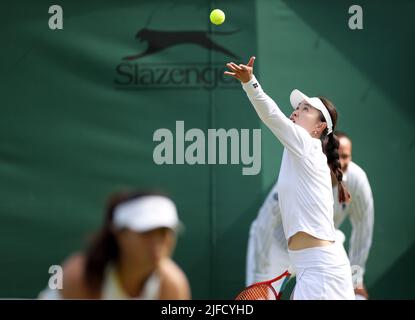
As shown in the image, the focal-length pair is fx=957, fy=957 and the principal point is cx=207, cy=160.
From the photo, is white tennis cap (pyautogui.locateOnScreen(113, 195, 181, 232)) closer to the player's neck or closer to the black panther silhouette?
the player's neck

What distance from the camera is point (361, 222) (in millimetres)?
6527

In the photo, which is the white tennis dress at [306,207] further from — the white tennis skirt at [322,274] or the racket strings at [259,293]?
the racket strings at [259,293]

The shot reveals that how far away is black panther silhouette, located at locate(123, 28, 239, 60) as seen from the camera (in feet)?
21.7

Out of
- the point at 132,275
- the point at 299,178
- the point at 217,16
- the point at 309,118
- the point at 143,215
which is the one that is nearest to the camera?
the point at 143,215

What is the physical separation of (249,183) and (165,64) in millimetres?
1006

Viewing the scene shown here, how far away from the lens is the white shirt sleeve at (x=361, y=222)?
650cm

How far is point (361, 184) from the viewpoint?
649 centimetres

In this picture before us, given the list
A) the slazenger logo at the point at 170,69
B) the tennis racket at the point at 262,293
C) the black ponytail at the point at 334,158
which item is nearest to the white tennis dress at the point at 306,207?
the tennis racket at the point at 262,293

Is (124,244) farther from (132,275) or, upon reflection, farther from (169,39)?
(169,39)

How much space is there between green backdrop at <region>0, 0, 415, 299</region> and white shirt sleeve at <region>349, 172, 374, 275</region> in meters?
0.11

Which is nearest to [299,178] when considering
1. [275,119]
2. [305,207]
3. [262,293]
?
[305,207]

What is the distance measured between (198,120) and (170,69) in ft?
1.33
